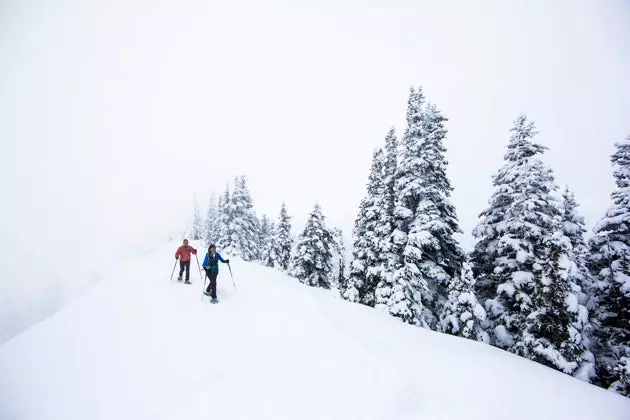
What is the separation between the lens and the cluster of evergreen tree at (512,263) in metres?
12.5

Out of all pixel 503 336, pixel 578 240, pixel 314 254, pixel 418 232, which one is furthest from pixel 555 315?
pixel 314 254

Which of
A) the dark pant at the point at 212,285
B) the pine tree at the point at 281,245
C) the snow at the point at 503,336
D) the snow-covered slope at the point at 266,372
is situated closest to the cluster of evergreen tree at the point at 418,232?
the snow at the point at 503,336

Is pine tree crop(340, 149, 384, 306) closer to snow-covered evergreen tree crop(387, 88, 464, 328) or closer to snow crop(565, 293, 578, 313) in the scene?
snow-covered evergreen tree crop(387, 88, 464, 328)

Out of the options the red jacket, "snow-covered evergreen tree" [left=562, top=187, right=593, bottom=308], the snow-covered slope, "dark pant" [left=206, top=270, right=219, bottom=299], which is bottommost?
the snow-covered slope

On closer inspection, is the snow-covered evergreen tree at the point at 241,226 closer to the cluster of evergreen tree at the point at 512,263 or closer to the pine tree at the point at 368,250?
the pine tree at the point at 368,250

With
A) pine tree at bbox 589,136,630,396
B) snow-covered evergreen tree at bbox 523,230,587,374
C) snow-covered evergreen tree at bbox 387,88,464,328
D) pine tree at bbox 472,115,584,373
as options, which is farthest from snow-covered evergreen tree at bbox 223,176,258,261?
pine tree at bbox 589,136,630,396

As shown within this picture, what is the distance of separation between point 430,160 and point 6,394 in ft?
62.5

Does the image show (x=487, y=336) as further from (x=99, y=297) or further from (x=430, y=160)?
(x=99, y=297)

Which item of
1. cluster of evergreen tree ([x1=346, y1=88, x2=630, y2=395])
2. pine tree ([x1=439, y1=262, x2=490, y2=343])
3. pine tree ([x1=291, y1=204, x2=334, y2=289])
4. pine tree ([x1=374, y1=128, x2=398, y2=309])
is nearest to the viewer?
cluster of evergreen tree ([x1=346, y1=88, x2=630, y2=395])

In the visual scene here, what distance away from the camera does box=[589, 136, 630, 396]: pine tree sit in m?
12.6

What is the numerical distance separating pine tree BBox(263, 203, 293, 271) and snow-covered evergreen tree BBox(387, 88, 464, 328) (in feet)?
73.8

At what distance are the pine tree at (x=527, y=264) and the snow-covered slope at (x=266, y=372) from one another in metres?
5.60

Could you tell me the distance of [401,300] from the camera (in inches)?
612

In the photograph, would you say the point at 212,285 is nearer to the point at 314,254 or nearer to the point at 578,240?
the point at 314,254
